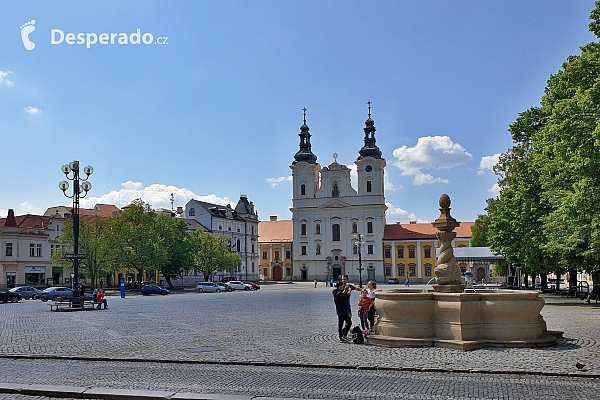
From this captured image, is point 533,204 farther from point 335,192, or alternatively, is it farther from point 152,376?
point 335,192

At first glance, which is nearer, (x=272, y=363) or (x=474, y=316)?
(x=272, y=363)

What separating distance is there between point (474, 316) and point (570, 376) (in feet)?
12.2

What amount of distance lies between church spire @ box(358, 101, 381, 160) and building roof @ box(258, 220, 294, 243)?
22561 mm

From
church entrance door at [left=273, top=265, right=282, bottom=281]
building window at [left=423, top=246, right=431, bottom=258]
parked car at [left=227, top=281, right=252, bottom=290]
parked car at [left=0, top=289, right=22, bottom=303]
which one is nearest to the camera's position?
parked car at [left=0, top=289, right=22, bottom=303]

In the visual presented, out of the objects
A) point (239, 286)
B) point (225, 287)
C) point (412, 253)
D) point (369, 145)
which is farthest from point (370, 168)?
point (225, 287)

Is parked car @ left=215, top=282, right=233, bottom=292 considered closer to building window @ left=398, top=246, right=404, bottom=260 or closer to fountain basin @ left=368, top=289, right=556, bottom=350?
building window @ left=398, top=246, right=404, bottom=260

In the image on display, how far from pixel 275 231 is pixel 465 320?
104m

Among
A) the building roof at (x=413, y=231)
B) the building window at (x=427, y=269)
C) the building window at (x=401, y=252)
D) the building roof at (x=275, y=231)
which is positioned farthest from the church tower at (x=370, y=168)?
the building roof at (x=275, y=231)

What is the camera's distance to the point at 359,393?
924 cm

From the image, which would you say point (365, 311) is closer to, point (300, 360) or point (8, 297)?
point (300, 360)

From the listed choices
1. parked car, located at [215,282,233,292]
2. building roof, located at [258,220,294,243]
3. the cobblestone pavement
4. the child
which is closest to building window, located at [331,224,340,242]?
building roof, located at [258,220,294,243]

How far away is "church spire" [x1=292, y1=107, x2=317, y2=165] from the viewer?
105 meters

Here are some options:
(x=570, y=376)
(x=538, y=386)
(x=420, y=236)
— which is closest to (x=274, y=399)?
(x=538, y=386)

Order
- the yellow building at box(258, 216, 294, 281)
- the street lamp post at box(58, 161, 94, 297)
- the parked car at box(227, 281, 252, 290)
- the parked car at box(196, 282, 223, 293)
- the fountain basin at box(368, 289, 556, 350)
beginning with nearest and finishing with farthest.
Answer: the fountain basin at box(368, 289, 556, 350)
the street lamp post at box(58, 161, 94, 297)
the parked car at box(196, 282, 223, 293)
the parked car at box(227, 281, 252, 290)
the yellow building at box(258, 216, 294, 281)
